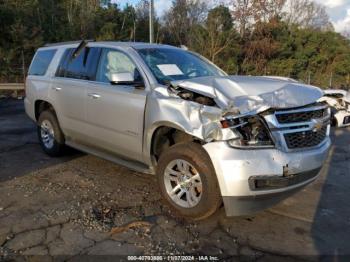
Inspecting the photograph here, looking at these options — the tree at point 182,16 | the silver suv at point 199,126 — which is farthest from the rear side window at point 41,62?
the tree at point 182,16

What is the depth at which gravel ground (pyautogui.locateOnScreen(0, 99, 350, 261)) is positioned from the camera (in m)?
3.69

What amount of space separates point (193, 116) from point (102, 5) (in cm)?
3310

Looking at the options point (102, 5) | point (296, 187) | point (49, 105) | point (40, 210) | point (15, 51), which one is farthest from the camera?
point (102, 5)

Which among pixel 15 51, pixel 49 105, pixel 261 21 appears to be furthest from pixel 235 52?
pixel 49 105

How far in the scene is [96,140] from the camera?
18.2 feet

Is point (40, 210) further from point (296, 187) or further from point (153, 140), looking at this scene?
point (296, 187)

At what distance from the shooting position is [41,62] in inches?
275

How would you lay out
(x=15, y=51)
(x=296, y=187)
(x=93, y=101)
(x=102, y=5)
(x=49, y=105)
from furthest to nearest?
(x=102, y=5) → (x=15, y=51) → (x=49, y=105) → (x=93, y=101) → (x=296, y=187)

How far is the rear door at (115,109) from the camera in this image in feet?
15.8

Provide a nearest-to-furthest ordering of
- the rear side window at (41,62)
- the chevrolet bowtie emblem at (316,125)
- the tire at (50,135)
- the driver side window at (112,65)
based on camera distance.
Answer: the chevrolet bowtie emblem at (316,125)
the driver side window at (112,65)
the tire at (50,135)
the rear side window at (41,62)

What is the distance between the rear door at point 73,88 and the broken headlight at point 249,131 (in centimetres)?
255

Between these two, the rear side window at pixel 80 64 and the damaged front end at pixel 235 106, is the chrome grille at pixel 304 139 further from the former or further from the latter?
the rear side window at pixel 80 64

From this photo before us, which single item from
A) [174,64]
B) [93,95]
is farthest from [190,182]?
[93,95]

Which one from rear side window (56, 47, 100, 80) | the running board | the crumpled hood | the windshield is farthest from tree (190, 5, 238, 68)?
the crumpled hood
